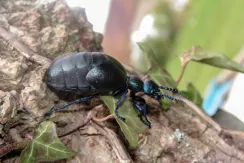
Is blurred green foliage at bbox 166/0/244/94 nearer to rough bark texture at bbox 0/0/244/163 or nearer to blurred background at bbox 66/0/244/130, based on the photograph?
blurred background at bbox 66/0/244/130

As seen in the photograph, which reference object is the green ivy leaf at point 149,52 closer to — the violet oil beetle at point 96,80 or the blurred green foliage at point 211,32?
the violet oil beetle at point 96,80

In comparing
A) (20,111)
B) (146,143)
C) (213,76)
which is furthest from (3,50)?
(213,76)

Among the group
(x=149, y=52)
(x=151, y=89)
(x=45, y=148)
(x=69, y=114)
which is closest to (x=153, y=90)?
(x=151, y=89)

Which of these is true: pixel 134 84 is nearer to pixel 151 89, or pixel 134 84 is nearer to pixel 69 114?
pixel 151 89

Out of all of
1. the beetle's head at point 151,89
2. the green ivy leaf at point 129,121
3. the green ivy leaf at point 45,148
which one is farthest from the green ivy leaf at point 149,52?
the green ivy leaf at point 45,148

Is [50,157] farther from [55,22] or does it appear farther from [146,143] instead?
[55,22]
